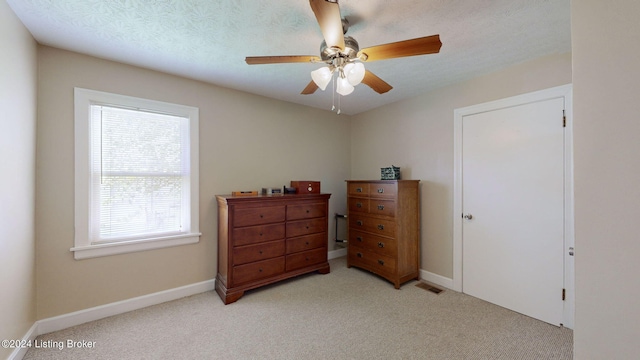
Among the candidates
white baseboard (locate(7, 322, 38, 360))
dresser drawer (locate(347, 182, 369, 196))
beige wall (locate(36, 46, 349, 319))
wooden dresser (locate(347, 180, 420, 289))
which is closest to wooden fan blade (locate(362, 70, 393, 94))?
wooden dresser (locate(347, 180, 420, 289))

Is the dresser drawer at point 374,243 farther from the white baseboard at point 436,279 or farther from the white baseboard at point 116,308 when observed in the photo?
the white baseboard at point 116,308

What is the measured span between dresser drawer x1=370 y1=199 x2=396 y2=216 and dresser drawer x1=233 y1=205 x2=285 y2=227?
119 centimetres

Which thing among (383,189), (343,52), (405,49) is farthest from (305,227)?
(405,49)

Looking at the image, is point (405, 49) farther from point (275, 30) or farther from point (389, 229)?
point (389, 229)

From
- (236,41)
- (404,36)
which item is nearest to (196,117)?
(236,41)

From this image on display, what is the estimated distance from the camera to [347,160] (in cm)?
426

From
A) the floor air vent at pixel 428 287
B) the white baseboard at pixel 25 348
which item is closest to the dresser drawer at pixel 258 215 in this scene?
Result: the white baseboard at pixel 25 348

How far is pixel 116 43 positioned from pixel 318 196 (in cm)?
249

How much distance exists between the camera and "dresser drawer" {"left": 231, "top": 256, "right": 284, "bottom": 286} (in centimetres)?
259

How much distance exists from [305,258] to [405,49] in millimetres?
2562

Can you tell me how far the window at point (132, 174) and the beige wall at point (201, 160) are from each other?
0.08 m

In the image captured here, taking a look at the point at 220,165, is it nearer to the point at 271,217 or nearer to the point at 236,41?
the point at 271,217

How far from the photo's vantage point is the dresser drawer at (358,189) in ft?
10.8

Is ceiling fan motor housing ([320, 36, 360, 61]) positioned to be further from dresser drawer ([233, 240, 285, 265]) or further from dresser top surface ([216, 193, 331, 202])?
dresser drawer ([233, 240, 285, 265])
